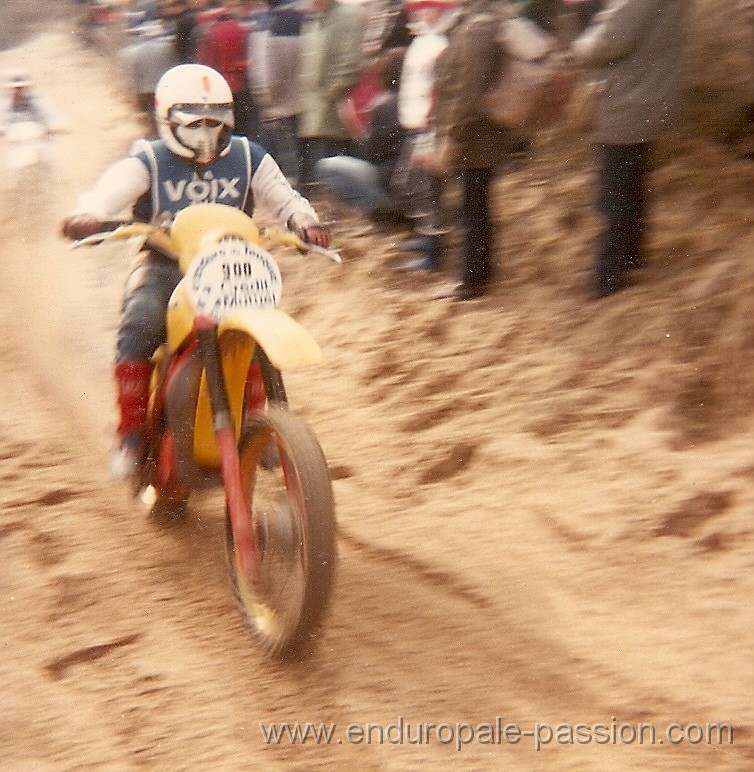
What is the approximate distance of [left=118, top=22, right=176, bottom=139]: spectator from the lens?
13.6 ft

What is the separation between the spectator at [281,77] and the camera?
14.6ft

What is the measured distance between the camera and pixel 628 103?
12.6ft

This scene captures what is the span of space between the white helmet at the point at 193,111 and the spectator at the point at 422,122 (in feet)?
3.27

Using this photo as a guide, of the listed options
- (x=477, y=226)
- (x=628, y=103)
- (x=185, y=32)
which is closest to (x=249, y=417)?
(x=477, y=226)

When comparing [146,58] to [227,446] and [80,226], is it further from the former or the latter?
[227,446]

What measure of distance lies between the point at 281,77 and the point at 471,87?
2.91ft

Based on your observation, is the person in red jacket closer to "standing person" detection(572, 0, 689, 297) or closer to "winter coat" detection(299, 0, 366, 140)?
"winter coat" detection(299, 0, 366, 140)

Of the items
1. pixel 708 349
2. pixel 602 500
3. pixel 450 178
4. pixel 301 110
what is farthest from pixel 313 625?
pixel 301 110

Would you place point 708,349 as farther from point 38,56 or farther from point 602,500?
point 38,56

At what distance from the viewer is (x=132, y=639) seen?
3.11 metres

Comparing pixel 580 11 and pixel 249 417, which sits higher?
pixel 580 11

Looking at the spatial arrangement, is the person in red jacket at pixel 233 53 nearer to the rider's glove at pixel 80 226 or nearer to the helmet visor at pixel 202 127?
Result: the helmet visor at pixel 202 127

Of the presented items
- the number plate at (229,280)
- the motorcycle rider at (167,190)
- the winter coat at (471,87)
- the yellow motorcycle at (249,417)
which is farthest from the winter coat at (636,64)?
the number plate at (229,280)

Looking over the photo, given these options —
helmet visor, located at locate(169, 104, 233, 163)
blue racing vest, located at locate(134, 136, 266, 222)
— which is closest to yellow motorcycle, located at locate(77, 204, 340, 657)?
blue racing vest, located at locate(134, 136, 266, 222)
